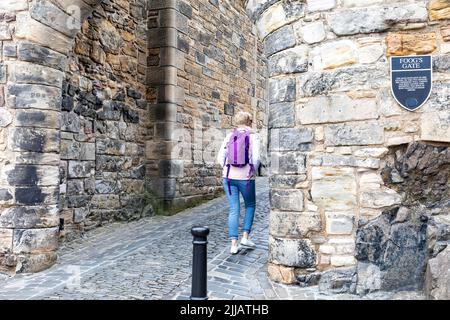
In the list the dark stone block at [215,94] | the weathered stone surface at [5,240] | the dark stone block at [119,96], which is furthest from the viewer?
the dark stone block at [215,94]

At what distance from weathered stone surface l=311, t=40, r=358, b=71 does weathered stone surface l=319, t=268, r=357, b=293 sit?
161 cm

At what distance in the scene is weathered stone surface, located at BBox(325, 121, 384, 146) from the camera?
3.32m

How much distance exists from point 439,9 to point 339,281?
2.18m

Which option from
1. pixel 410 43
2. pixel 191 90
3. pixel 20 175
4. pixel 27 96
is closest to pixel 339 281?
pixel 410 43

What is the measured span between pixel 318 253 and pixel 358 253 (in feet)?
1.00

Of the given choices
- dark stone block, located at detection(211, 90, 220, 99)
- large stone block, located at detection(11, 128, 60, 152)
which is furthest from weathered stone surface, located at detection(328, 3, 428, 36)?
dark stone block, located at detection(211, 90, 220, 99)

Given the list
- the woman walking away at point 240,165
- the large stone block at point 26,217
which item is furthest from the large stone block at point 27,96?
the woman walking away at point 240,165

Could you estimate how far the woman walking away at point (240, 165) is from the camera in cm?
429

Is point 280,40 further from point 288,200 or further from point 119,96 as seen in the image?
point 119,96

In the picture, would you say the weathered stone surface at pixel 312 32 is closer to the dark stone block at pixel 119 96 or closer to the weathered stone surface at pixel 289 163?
the weathered stone surface at pixel 289 163

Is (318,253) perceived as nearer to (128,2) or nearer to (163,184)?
(163,184)

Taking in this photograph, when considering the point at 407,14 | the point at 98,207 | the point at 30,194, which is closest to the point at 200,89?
the point at 98,207

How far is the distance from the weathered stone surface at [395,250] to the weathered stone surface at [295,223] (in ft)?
1.22

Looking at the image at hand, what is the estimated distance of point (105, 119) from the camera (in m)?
5.87
